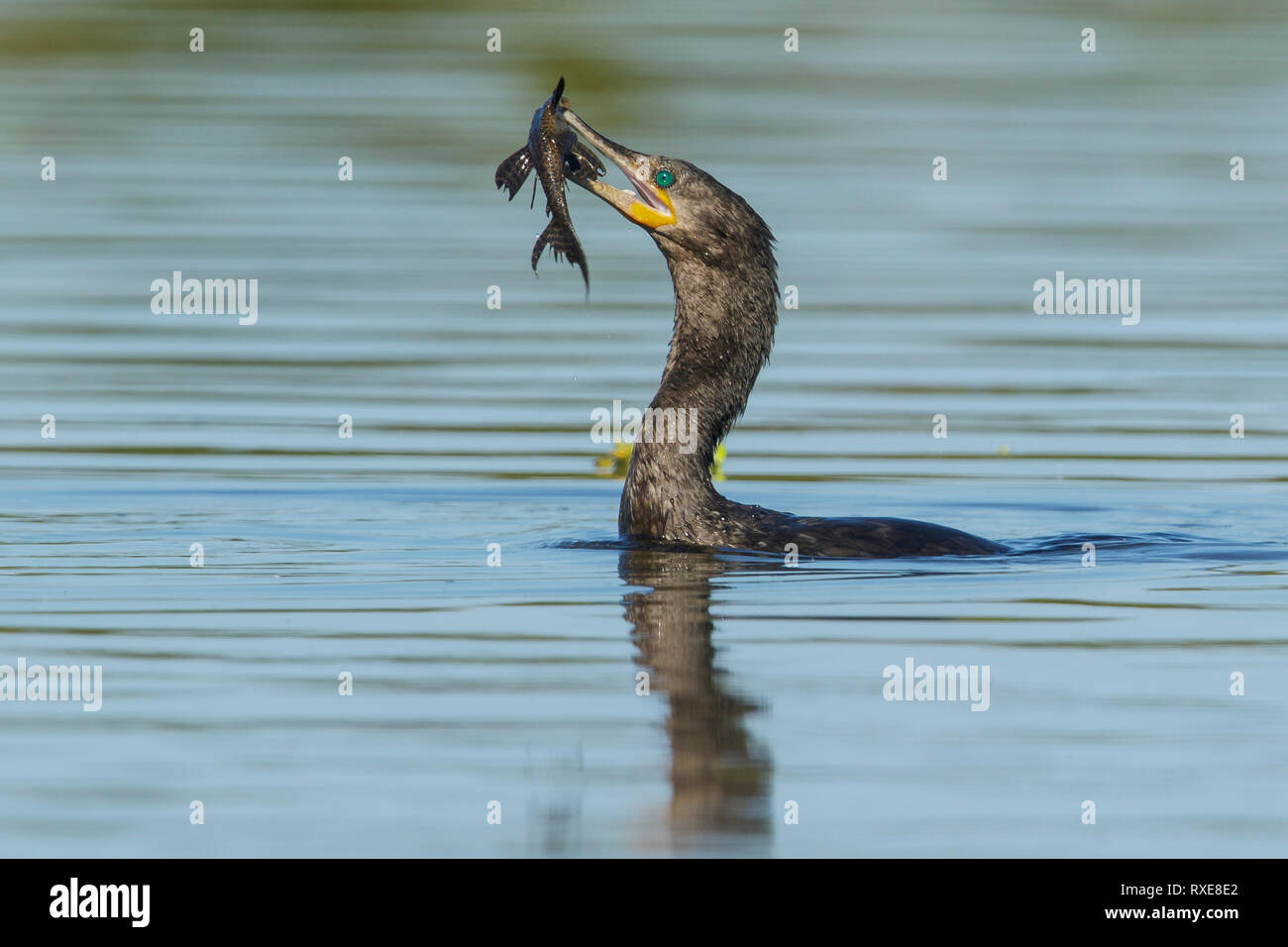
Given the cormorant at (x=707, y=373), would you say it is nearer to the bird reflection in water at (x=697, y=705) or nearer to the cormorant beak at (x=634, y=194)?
the cormorant beak at (x=634, y=194)

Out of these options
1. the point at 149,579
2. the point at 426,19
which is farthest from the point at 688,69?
the point at 149,579

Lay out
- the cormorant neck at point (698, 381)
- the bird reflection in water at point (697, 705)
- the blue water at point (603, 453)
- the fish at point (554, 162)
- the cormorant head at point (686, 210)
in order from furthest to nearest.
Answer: the cormorant neck at point (698, 381), the cormorant head at point (686, 210), the fish at point (554, 162), the blue water at point (603, 453), the bird reflection in water at point (697, 705)

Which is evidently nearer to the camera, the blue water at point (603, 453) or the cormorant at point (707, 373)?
the blue water at point (603, 453)

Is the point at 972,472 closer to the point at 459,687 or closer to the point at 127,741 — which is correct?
the point at 459,687

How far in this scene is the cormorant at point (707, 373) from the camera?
34.7 ft

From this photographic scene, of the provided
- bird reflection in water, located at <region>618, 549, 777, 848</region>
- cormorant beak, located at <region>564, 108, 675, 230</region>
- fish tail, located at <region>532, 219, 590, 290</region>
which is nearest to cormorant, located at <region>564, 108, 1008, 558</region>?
cormorant beak, located at <region>564, 108, 675, 230</region>

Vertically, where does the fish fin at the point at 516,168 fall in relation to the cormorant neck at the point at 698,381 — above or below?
above

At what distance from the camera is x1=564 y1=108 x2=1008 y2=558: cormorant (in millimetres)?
10562

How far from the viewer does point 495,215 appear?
21.9 m

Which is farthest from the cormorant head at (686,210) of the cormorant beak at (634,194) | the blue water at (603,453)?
the blue water at (603,453)

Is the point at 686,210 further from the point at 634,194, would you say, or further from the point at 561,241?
the point at 561,241

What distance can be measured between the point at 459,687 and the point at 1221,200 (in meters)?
17.1

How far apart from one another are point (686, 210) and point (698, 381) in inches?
33.0

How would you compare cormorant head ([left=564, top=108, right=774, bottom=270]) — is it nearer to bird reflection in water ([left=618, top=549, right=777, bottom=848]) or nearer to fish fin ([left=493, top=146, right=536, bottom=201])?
fish fin ([left=493, top=146, right=536, bottom=201])
